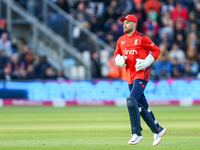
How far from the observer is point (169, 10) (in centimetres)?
2423

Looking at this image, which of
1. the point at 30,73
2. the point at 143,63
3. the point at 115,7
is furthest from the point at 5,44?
the point at 143,63

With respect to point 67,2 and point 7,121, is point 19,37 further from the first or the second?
point 7,121

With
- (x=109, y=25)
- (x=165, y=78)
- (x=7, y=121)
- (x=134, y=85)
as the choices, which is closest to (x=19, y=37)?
(x=109, y=25)

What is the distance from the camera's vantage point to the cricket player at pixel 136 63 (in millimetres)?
8047

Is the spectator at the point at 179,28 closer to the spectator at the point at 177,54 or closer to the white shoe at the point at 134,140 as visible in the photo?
the spectator at the point at 177,54

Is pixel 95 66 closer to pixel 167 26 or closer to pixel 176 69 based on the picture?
pixel 176 69

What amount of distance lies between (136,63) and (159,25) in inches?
614

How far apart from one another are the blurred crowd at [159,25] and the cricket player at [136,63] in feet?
40.2

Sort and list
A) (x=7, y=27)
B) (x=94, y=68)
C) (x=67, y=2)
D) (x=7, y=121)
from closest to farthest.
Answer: (x=7, y=121)
(x=94, y=68)
(x=7, y=27)
(x=67, y=2)

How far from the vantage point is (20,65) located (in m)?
21.0

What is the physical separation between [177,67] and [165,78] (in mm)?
802

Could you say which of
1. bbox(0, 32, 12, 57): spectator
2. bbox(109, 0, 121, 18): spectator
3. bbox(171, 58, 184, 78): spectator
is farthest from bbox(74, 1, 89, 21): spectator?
bbox(171, 58, 184, 78): spectator

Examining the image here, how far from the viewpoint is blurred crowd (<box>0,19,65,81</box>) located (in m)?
20.7

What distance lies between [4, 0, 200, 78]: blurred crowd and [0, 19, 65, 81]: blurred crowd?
38cm
